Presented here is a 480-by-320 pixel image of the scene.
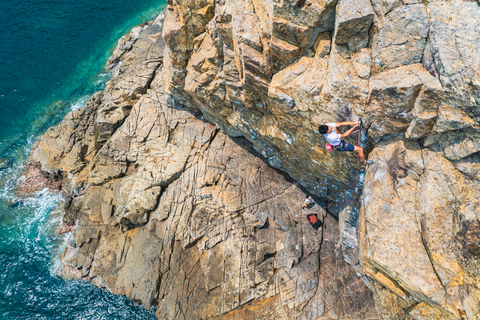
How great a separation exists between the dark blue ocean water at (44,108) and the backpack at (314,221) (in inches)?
546

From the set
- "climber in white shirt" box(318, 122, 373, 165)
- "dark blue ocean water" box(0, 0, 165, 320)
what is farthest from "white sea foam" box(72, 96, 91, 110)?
"climber in white shirt" box(318, 122, 373, 165)

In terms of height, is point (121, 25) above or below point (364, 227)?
above

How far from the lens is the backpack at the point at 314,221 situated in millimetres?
19261

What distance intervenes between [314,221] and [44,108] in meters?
33.9

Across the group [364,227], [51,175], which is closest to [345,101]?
[364,227]

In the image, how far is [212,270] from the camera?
62.6ft

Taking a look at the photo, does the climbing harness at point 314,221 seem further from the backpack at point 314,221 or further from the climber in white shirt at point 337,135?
the climber in white shirt at point 337,135

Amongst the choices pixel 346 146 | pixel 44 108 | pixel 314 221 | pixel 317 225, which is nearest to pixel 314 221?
pixel 314 221

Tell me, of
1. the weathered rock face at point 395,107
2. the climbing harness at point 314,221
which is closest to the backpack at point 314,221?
the climbing harness at point 314,221

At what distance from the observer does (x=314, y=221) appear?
758 inches

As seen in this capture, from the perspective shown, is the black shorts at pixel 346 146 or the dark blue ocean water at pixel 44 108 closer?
the black shorts at pixel 346 146

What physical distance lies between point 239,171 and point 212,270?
7.45m

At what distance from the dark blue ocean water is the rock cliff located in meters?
1.99

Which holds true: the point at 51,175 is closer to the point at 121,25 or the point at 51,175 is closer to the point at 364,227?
the point at 121,25
